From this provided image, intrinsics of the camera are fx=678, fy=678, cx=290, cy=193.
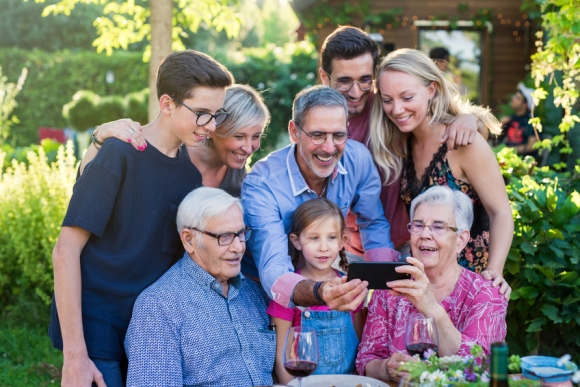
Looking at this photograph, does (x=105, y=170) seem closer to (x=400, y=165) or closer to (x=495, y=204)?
(x=400, y=165)

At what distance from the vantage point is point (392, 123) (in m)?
3.76

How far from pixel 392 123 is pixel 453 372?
1867 mm

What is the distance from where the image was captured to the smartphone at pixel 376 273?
107 inches

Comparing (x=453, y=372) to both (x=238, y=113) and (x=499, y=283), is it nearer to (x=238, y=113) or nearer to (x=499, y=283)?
(x=499, y=283)

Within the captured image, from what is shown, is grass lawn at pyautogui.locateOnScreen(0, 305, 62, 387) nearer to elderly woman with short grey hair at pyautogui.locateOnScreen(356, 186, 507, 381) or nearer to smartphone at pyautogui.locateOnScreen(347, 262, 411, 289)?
elderly woman with short grey hair at pyautogui.locateOnScreen(356, 186, 507, 381)

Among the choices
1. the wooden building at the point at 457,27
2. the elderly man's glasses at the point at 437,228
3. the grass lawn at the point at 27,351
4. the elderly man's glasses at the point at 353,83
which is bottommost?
the grass lawn at the point at 27,351

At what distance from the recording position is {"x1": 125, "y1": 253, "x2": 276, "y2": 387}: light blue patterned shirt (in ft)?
9.14

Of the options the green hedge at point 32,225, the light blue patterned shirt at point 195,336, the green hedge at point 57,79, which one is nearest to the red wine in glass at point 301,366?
the light blue patterned shirt at point 195,336

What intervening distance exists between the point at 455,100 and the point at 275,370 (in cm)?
170

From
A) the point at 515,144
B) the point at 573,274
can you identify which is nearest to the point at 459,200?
the point at 573,274

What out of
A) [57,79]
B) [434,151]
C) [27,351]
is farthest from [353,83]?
[57,79]

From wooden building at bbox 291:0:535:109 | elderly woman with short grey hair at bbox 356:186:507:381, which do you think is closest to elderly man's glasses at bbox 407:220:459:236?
elderly woman with short grey hair at bbox 356:186:507:381

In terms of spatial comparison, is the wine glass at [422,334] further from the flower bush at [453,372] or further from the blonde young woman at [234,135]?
the blonde young woman at [234,135]

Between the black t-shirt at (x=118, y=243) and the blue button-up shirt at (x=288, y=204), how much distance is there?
498 millimetres
